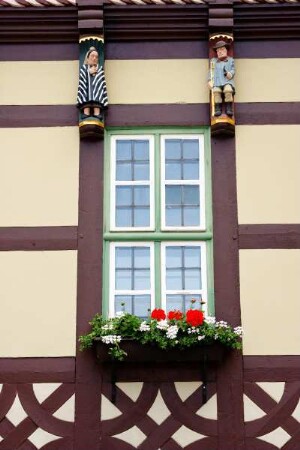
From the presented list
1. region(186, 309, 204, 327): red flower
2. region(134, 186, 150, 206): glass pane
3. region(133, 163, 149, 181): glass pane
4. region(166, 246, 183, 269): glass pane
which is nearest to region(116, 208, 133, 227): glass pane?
region(134, 186, 150, 206): glass pane

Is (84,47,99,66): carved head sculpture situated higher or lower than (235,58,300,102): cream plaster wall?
higher

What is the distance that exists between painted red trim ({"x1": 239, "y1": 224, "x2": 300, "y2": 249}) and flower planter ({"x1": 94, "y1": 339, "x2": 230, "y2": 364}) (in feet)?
3.51

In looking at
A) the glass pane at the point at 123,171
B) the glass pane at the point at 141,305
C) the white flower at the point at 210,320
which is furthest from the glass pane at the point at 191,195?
the white flower at the point at 210,320

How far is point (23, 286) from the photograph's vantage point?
850 cm

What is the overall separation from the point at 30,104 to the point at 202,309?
104 inches

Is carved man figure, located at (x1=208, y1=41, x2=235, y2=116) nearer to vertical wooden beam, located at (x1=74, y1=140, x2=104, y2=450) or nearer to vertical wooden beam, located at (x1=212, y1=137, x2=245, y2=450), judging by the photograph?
vertical wooden beam, located at (x1=212, y1=137, x2=245, y2=450)

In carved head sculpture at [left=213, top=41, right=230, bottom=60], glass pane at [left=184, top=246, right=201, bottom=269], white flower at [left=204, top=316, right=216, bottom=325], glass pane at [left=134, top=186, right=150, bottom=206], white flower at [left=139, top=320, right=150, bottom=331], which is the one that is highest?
carved head sculpture at [left=213, top=41, right=230, bottom=60]

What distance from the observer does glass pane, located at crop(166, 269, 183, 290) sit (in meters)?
8.56

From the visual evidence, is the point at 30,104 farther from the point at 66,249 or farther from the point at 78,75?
the point at 66,249

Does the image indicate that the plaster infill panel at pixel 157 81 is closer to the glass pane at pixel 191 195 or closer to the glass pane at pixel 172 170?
the glass pane at pixel 172 170

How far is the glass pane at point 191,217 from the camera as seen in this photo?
877cm

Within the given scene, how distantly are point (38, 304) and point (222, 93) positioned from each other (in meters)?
2.66

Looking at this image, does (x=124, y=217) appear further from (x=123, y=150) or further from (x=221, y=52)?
(x=221, y=52)

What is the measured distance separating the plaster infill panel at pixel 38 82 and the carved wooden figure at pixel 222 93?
137cm
